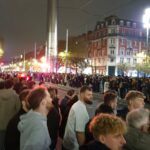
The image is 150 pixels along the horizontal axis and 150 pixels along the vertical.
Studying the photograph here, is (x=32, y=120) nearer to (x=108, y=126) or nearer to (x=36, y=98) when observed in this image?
(x=36, y=98)

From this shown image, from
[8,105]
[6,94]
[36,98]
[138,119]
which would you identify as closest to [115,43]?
[6,94]

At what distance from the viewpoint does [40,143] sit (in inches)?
183

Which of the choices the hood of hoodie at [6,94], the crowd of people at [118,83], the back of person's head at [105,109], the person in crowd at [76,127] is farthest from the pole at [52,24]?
the person in crowd at [76,127]

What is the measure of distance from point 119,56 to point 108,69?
17.2 ft

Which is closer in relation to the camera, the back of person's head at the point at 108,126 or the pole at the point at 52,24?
the back of person's head at the point at 108,126

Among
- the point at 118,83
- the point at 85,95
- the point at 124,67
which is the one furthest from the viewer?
the point at 124,67

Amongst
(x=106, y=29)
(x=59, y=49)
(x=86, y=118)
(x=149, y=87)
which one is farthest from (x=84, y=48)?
(x=86, y=118)

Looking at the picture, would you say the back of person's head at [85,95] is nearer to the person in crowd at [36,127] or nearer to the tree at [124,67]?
the person in crowd at [36,127]

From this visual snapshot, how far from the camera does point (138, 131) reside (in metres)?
4.88

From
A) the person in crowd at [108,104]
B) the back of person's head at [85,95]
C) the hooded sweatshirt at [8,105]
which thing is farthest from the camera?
the hooded sweatshirt at [8,105]

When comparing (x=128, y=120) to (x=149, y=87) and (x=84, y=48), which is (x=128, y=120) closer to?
(x=149, y=87)

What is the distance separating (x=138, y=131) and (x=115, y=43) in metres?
121

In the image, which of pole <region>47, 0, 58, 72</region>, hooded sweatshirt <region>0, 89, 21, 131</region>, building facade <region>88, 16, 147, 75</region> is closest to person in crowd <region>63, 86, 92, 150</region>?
hooded sweatshirt <region>0, 89, 21, 131</region>

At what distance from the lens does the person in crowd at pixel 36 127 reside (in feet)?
15.3
